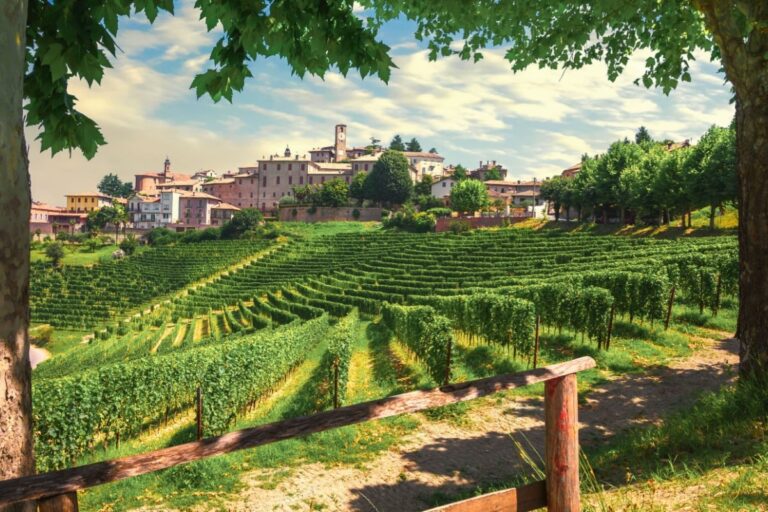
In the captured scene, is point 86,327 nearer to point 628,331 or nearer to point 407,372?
point 407,372

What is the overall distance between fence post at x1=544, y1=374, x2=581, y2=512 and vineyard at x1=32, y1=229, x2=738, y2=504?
1017 centimetres

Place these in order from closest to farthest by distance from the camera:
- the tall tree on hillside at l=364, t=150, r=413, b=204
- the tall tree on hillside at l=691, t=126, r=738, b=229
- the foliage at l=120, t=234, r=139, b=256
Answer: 1. the tall tree on hillside at l=691, t=126, r=738, b=229
2. the foliage at l=120, t=234, r=139, b=256
3. the tall tree on hillside at l=364, t=150, r=413, b=204

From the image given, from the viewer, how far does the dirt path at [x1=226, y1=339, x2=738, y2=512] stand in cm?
829

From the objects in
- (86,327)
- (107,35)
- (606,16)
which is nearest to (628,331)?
(606,16)

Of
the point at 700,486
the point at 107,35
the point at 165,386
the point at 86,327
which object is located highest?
the point at 107,35

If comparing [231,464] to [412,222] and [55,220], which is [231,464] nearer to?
[412,222]

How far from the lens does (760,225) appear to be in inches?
279

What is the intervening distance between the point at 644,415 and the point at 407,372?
9176 millimetres

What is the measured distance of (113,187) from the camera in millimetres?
177875

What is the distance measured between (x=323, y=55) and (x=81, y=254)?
107437 millimetres

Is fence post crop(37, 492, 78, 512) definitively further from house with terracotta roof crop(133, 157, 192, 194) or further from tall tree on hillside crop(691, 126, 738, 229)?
house with terracotta roof crop(133, 157, 192, 194)

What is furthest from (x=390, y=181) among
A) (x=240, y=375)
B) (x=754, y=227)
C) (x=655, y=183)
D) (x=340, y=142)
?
(x=754, y=227)

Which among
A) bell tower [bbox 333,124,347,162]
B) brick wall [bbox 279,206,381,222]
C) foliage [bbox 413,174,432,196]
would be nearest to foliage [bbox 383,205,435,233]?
brick wall [bbox 279,206,381,222]

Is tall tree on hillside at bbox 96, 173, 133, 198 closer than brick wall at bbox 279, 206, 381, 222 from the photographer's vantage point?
No
